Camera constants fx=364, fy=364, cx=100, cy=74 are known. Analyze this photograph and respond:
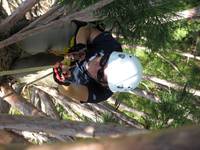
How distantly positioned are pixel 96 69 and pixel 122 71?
13 centimetres

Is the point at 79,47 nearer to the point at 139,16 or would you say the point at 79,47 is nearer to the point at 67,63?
the point at 67,63

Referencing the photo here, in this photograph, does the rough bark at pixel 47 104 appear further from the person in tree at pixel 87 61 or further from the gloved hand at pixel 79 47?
the gloved hand at pixel 79 47

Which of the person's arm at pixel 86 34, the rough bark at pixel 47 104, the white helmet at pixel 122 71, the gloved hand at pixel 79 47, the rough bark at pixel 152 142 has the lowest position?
the rough bark at pixel 47 104

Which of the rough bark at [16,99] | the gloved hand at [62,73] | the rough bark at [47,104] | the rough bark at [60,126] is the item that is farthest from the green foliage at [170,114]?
the rough bark at [47,104]

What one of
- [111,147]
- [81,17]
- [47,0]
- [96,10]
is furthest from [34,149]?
[47,0]

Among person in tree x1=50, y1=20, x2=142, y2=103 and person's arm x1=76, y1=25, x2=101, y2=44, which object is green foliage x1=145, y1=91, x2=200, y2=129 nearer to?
person in tree x1=50, y1=20, x2=142, y2=103

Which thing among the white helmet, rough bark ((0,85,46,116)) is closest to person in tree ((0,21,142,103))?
the white helmet

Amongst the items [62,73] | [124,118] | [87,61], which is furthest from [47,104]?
[87,61]

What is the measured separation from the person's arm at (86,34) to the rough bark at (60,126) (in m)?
0.46

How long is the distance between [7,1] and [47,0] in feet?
1.31

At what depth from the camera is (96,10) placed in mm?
1642

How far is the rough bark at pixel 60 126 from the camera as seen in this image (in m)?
1.41

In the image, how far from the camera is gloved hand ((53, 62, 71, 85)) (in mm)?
1780

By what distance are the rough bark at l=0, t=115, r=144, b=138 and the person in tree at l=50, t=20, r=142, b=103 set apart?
28cm
